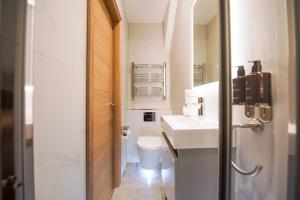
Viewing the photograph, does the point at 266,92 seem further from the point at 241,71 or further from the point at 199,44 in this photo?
the point at 199,44

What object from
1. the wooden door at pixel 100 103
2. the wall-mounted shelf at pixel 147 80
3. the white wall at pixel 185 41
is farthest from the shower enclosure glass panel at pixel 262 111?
the wall-mounted shelf at pixel 147 80

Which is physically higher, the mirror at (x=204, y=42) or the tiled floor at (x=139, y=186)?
the mirror at (x=204, y=42)

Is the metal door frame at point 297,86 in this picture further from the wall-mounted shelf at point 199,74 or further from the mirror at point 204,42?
the wall-mounted shelf at point 199,74

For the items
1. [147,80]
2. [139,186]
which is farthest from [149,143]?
[147,80]

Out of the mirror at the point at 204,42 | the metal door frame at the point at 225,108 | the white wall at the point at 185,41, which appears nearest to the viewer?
the metal door frame at the point at 225,108

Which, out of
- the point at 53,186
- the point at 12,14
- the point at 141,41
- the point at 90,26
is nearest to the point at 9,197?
the point at 12,14

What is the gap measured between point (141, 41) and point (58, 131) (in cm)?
290

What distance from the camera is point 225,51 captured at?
0.56 meters

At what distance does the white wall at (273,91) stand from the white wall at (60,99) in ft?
2.40

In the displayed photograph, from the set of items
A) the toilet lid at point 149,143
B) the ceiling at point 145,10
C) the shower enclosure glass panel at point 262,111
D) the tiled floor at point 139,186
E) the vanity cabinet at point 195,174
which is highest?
the ceiling at point 145,10

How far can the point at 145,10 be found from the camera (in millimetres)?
2986

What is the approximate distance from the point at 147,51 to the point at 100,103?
6.60 ft

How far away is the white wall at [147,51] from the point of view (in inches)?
133

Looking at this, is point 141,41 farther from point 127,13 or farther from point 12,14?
point 12,14
